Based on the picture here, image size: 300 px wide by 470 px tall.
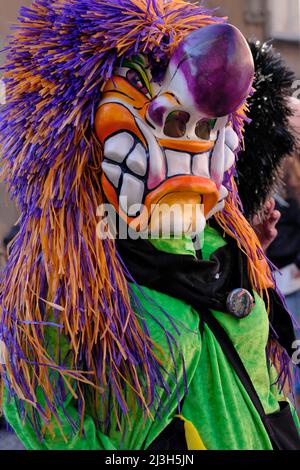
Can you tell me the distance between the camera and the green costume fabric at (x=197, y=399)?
1.22 m

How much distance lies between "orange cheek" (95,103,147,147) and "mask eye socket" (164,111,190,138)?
0.05 m

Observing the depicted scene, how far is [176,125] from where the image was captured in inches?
48.7

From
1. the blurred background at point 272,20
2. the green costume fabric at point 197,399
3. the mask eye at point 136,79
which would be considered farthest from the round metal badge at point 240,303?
the blurred background at point 272,20

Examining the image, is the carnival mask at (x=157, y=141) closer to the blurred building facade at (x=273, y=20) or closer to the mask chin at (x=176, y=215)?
the mask chin at (x=176, y=215)

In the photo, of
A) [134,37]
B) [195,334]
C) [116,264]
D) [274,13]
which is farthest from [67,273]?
[274,13]

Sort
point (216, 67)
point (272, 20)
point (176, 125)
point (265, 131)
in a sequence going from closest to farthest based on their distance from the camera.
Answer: point (216, 67)
point (176, 125)
point (265, 131)
point (272, 20)

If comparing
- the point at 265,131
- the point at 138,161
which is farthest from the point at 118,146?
the point at 265,131

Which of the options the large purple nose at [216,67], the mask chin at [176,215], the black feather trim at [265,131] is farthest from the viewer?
the black feather trim at [265,131]

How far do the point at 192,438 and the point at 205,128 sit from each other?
521 mm

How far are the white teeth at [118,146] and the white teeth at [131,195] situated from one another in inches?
1.3

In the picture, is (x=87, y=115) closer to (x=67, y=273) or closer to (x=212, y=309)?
(x=67, y=273)

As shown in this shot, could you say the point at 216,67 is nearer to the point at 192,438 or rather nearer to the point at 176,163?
the point at 176,163

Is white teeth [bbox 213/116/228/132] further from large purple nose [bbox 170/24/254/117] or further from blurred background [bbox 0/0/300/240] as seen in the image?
blurred background [bbox 0/0/300/240]

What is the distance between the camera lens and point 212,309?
1317mm
